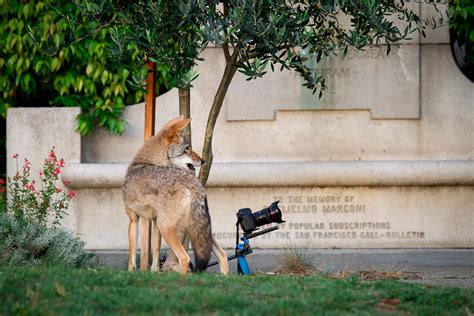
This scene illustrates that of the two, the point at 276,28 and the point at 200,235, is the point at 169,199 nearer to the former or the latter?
the point at 200,235

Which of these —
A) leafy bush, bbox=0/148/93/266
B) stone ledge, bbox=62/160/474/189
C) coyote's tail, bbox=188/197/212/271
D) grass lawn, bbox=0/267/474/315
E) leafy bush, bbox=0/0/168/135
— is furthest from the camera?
leafy bush, bbox=0/0/168/135

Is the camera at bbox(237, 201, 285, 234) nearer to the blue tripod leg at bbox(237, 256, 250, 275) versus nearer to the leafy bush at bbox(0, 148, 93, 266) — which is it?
the blue tripod leg at bbox(237, 256, 250, 275)

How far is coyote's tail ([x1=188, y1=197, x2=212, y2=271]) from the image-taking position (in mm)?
8531

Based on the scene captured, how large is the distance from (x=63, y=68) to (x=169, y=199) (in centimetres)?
490

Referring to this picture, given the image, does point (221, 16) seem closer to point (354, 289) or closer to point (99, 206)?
point (354, 289)

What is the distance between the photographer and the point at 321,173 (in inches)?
471

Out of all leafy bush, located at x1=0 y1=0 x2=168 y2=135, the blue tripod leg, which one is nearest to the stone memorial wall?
leafy bush, located at x1=0 y1=0 x2=168 y2=135

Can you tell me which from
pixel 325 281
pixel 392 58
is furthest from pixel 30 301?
pixel 392 58

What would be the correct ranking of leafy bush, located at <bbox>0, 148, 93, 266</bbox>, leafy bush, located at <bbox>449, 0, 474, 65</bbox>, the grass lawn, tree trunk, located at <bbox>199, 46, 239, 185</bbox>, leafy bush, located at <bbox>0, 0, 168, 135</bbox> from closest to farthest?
the grass lawn < leafy bush, located at <bbox>0, 148, 93, 266</bbox> < tree trunk, located at <bbox>199, 46, 239, 185</bbox> < leafy bush, located at <bbox>449, 0, 474, 65</bbox> < leafy bush, located at <bbox>0, 0, 168, 135</bbox>

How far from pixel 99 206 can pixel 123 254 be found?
86 cm

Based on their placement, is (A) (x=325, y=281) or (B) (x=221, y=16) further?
(B) (x=221, y=16)

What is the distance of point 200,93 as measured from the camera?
12445mm

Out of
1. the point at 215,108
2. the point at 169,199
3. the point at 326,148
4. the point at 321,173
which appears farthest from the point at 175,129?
the point at 326,148

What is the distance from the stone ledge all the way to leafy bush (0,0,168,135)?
63 centimetres
